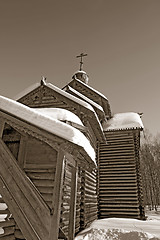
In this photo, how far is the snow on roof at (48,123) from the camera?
356 cm

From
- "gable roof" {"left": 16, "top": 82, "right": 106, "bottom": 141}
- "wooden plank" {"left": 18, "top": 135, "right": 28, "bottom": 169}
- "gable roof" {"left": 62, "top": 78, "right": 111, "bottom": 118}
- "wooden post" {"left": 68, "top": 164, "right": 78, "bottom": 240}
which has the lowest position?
"wooden post" {"left": 68, "top": 164, "right": 78, "bottom": 240}

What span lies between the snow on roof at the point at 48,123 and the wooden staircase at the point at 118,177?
8.20 meters

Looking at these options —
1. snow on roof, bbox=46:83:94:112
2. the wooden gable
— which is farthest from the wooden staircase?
snow on roof, bbox=46:83:94:112

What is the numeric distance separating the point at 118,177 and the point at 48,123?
29.2 feet

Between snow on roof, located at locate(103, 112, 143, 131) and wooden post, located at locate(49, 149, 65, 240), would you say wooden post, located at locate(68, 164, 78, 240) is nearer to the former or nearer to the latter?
wooden post, located at locate(49, 149, 65, 240)

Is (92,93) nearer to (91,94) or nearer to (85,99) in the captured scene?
(91,94)

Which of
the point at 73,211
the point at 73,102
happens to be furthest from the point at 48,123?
the point at 73,102

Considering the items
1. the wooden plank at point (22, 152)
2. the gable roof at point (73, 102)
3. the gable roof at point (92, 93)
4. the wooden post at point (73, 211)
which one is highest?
the gable roof at point (92, 93)

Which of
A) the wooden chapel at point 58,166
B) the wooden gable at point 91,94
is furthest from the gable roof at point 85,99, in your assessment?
the wooden gable at point 91,94

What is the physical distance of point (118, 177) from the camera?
11352 mm

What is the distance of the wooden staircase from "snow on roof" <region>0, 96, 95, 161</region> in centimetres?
820

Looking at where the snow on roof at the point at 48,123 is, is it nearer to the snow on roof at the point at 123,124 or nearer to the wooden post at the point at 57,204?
the wooden post at the point at 57,204

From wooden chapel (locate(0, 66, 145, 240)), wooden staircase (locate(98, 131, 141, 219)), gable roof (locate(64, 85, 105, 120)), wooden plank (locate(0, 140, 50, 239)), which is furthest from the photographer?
gable roof (locate(64, 85, 105, 120))

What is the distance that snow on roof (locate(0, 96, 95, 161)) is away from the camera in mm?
3559
